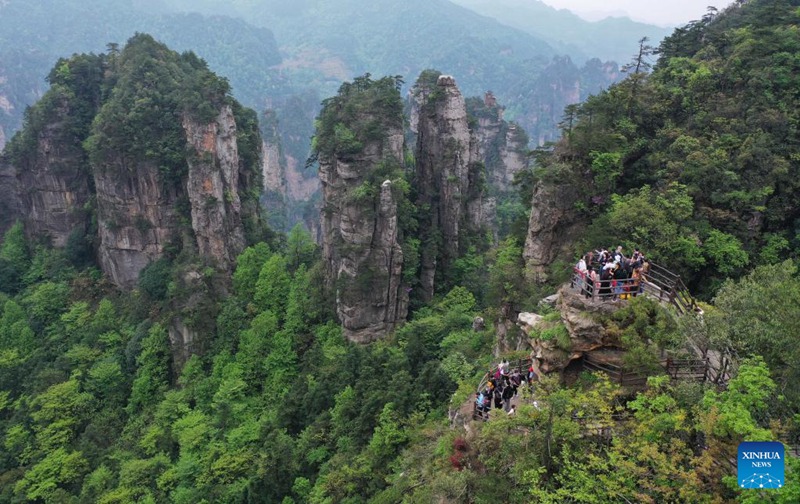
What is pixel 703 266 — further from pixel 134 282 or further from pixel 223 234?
pixel 134 282

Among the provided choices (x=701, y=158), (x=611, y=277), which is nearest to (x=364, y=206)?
(x=701, y=158)

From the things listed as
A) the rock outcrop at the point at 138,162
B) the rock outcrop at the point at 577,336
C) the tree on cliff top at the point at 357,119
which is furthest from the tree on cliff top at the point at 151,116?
the rock outcrop at the point at 577,336

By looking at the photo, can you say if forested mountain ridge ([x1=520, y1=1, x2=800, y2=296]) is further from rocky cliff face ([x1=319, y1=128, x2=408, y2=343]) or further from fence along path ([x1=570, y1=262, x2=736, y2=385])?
rocky cliff face ([x1=319, y1=128, x2=408, y2=343])

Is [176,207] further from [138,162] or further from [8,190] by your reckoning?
[8,190]

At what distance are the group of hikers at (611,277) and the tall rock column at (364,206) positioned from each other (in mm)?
20281

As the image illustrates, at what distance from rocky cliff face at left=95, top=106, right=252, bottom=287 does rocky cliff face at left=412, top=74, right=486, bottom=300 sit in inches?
572

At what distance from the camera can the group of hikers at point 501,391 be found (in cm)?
1622

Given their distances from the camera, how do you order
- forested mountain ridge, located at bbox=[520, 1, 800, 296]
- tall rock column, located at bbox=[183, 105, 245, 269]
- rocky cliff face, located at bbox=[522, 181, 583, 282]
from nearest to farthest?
1. forested mountain ridge, located at bbox=[520, 1, 800, 296]
2. rocky cliff face, located at bbox=[522, 181, 583, 282]
3. tall rock column, located at bbox=[183, 105, 245, 269]

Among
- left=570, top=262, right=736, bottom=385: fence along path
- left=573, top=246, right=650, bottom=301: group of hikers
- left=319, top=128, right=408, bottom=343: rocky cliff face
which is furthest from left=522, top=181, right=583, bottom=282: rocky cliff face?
left=319, top=128, right=408, bottom=343: rocky cliff face

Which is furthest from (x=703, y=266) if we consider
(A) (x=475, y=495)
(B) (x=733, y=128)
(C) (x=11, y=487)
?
(C) (x=11, y=487)

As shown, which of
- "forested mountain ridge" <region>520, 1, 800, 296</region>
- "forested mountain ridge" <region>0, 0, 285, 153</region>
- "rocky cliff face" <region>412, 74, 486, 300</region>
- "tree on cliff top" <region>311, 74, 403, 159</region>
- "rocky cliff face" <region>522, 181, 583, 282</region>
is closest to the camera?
"forested mountain ridge" <region>520, 1, 800, 296</region>

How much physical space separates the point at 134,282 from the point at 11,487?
1733 centimetres

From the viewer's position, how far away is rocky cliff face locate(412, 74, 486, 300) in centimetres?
4103

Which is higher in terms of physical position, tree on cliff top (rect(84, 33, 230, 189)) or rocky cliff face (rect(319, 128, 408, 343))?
tree on cliff top (rect(84, 33, 230, 189))
